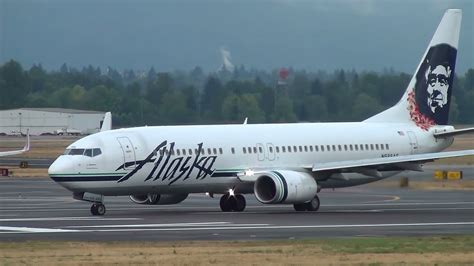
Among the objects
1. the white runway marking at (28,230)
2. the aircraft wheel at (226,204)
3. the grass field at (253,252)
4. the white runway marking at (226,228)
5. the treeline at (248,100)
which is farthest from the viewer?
the treeline at (248,100)

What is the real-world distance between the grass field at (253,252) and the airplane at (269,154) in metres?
13.1

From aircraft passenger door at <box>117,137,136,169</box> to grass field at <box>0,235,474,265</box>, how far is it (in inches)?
520

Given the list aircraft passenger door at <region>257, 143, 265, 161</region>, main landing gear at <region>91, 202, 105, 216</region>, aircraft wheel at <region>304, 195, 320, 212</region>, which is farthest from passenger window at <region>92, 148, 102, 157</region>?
aircraft wheel at <region>304, 195, 320, 212</region>

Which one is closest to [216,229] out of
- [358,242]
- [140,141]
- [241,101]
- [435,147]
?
[358,242]

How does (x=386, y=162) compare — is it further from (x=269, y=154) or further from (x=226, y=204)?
(x=226, y=204)

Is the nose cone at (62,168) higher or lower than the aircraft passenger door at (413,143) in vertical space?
lower

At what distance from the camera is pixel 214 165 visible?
4988 cm

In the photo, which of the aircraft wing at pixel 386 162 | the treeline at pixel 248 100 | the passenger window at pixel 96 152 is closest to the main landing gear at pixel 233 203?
the aircraft wing at pixel 386 162

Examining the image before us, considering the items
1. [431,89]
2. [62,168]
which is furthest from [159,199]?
[431,89]

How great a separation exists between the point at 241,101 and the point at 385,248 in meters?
84.7

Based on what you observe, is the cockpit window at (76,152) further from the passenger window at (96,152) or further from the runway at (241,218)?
the runway at (241,218)

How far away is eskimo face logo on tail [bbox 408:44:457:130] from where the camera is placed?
185 feet

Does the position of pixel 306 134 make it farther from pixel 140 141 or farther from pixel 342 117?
pixel 342 117

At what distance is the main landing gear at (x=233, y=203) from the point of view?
166 ft
